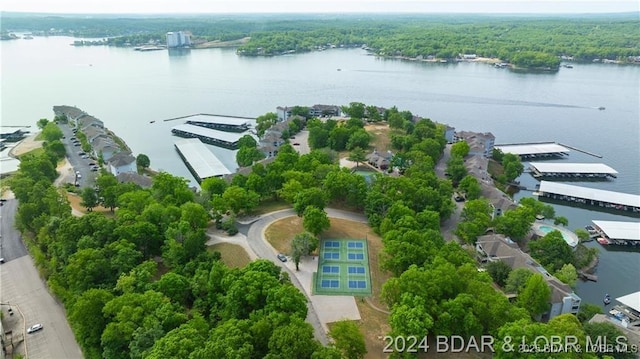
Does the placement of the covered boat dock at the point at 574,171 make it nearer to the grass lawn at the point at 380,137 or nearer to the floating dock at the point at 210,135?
the grass lawn at the point at 380,137

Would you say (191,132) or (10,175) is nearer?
(10,175)

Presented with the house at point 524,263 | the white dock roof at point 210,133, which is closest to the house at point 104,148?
the white dock roof at point 210,133

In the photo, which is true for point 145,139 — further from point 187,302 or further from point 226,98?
point 187,302

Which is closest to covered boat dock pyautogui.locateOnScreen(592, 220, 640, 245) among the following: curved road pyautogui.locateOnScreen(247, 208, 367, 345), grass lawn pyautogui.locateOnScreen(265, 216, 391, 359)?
grass lawn pyautogui.locateOnScreen(265, 216, 391, 359)

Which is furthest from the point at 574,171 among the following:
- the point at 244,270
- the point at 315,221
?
the point at 244,270

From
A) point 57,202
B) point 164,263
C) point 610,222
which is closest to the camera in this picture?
point 164,263

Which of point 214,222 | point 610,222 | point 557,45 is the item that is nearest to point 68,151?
point 214,222

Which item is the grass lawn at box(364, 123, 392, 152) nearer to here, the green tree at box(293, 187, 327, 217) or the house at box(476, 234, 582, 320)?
the green tree at box(293, 187, 327, 217)
